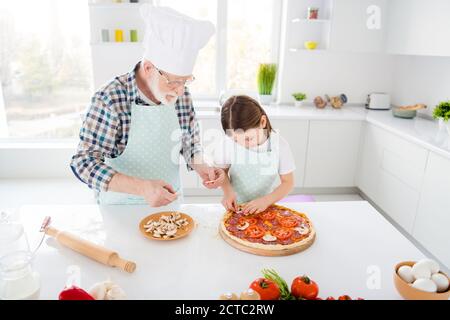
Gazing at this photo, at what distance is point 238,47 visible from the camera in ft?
12.5

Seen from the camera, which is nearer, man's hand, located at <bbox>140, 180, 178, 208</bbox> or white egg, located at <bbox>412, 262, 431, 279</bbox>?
white egg, located at <bbox>412, 262, 431, 279</bbox>

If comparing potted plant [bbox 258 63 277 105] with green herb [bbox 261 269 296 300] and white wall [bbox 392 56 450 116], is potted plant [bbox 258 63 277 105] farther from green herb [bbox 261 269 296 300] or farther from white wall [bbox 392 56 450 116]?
green herb [bbox 261 269 296 300]

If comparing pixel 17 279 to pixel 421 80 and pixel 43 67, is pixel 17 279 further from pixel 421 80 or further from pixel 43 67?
pixel 421 80

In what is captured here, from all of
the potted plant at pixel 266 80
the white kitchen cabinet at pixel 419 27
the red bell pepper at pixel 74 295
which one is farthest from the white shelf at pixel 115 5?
the red bell pepper at pixel 74 295

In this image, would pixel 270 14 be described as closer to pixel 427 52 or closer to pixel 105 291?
pixel 427 52

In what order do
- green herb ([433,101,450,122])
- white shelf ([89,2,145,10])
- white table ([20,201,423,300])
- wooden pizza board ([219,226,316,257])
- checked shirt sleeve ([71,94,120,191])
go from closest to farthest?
white table ([20,201,423,300]) < wooden pizza board ([219,226,316,257]) < checked shirt sleeve ([71,94,120,191]) < green herb ([433,101,450,122]) < white shelf ([89,2,145,10])

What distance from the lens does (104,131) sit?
1.46 meters

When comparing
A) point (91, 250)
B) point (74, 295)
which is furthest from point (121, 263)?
point (74, 295)

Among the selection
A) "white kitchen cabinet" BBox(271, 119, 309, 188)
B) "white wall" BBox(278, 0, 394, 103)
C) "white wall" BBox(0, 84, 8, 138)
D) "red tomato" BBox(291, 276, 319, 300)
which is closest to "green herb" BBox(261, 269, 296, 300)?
"red tomato" BBox(291, 276, 319, 300)


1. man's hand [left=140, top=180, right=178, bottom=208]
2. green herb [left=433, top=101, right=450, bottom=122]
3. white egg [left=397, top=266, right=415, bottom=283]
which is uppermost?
green herb [left=433, top=101, right=450, bottom=122]

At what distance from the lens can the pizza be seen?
125 cm

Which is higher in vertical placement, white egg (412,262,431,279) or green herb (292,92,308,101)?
green herb (292,92,308,101)

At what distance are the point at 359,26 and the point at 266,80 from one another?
0.96 metres

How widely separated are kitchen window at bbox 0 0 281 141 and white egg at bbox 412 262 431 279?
310cm
